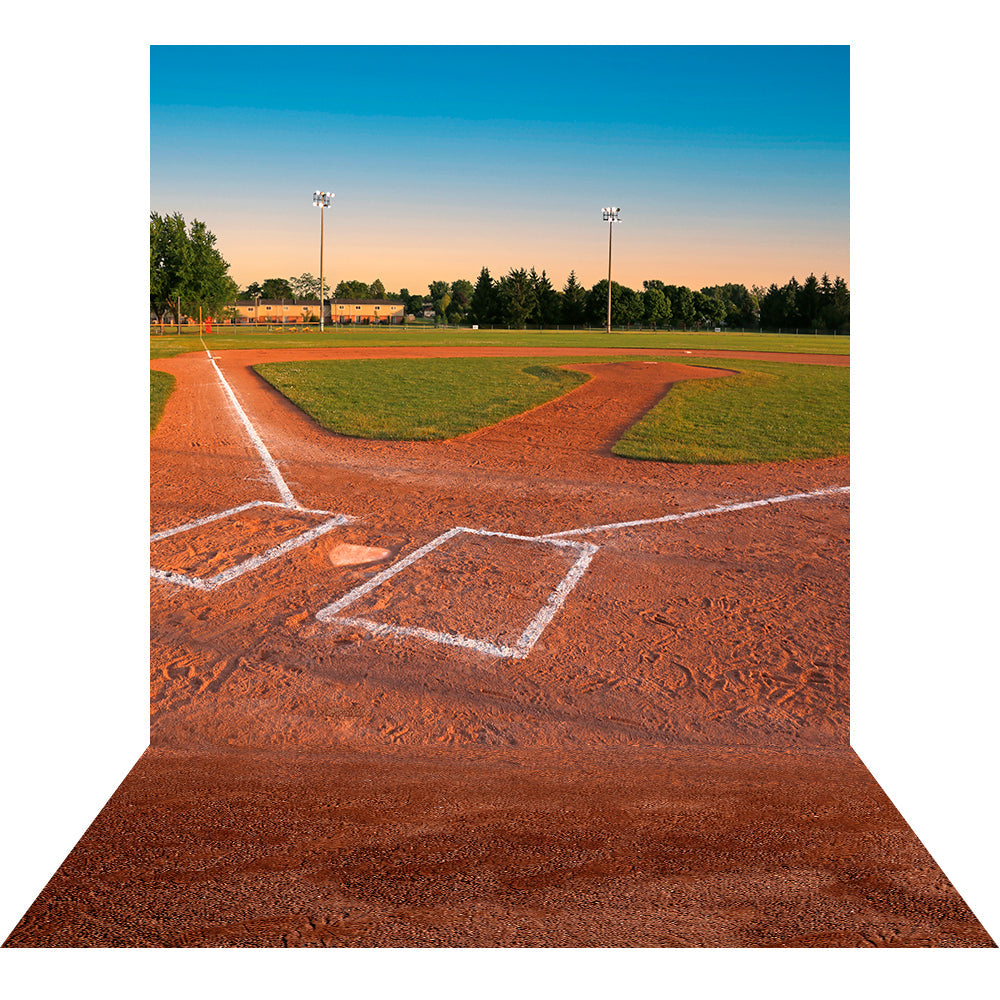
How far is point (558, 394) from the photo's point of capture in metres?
15.9

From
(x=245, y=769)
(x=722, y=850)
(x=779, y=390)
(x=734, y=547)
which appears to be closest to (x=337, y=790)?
(x=245, y=769)

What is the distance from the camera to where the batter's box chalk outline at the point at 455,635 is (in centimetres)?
450

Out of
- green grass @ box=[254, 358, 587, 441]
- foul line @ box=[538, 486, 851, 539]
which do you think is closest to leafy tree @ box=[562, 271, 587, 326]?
green grass @ box=[254, 358, 587, 441]

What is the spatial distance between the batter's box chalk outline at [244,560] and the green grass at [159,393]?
4915 millimetres

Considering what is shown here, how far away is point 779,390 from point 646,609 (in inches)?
578

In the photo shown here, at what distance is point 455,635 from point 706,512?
12.0 feet

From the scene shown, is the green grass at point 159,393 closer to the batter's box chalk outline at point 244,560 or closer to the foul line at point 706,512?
the batter's box chalk outline at point 244,560

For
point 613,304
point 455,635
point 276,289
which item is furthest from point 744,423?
point 276,289

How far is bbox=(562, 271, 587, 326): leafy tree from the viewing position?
49.6m

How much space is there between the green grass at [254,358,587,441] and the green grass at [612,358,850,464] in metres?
2.50

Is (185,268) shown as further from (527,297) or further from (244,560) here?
(244,560)

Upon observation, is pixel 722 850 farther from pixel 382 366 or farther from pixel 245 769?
pixel 382 366

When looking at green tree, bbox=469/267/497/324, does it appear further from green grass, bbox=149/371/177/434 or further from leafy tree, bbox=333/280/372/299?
green grass, bbox=149/371/177/434

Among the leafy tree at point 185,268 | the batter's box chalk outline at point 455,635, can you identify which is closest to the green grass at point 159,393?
the batter's box chalk outline at point 455,635
